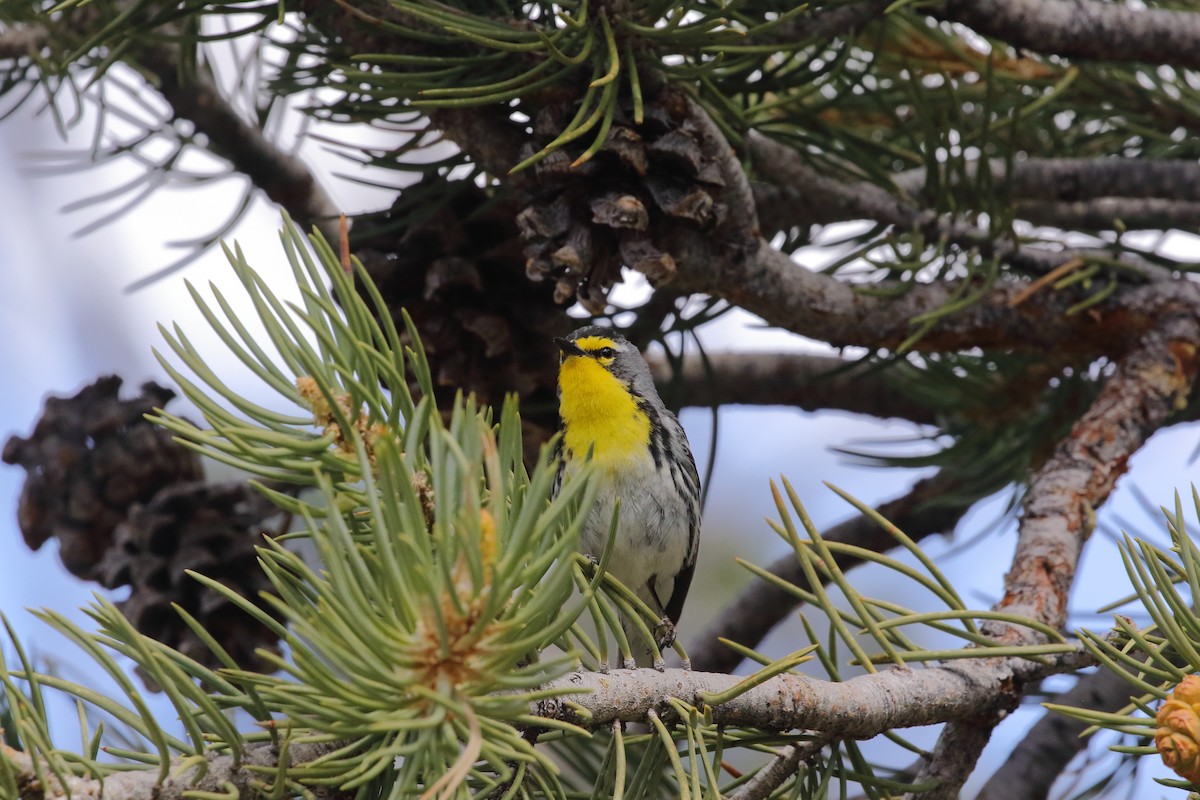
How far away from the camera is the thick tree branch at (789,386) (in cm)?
211

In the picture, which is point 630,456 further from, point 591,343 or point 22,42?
point 22,42

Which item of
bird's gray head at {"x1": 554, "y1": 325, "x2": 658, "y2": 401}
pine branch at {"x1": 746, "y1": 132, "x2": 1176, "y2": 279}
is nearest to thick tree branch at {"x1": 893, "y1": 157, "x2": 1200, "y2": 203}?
pine branch at {"x1": 746, "y1": 132, "x2": 1176, "y2": 279}

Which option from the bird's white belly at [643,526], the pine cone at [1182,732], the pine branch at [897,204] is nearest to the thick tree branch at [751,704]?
→ the pine cone at [1182,732]

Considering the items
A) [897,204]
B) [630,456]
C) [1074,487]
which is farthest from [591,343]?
[1074,487]

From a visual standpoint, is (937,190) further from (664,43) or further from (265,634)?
(265,634)

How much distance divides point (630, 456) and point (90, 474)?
2.80ft

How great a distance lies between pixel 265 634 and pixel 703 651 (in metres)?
0.73

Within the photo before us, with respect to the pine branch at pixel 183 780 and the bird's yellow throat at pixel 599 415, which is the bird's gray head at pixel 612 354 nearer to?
the bird's yellow throat at pixel 599 415

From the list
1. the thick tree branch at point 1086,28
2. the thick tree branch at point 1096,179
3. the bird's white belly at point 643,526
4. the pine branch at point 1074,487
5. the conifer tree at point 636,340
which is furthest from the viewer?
the bird's white belly at point 643,526

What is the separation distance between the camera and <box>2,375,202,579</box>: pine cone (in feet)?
5.86

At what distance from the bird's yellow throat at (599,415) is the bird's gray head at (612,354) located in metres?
0.01

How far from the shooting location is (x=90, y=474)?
1793 mm

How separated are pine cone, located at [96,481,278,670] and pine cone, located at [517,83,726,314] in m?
0.76

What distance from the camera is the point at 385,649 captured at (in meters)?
0.63
